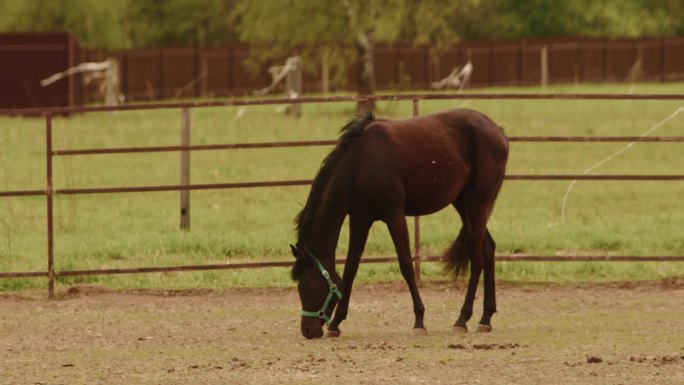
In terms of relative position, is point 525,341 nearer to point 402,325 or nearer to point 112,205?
point 402,325

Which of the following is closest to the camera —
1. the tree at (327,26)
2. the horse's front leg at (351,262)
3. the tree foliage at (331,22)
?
the horse's front leg at (351,262)

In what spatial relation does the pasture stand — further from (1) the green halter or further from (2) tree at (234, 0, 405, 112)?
(2) tree at (234, 0, 405, 112)

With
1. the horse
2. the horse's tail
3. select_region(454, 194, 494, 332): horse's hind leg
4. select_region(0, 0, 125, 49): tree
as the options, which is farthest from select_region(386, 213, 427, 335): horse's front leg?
select_region(0, 0, 125, 49): tree

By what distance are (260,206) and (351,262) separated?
7561mm

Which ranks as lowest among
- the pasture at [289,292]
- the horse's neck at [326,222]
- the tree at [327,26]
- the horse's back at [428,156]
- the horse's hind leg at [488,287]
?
the pasture at [289,292]

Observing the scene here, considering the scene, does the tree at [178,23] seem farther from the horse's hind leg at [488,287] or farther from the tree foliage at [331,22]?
the horse's hind leg at [488,287]

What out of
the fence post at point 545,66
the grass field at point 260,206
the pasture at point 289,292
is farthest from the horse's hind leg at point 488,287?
the fence post at point 545,66

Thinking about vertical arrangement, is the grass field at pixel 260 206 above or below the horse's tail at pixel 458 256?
below

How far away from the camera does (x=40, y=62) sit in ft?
113

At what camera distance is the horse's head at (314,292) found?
9273 mm

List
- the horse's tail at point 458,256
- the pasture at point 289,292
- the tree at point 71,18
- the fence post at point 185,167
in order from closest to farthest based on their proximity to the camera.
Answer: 1. the pasture at point 289,292
2. the horse's tail at point 458,256
3. the fence post at point 185,167
4. the tree at point 71,18

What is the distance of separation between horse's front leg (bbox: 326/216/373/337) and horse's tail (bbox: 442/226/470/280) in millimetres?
749

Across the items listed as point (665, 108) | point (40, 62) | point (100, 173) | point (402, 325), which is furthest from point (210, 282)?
point (40, 62)

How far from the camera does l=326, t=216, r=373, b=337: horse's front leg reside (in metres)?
9.52
